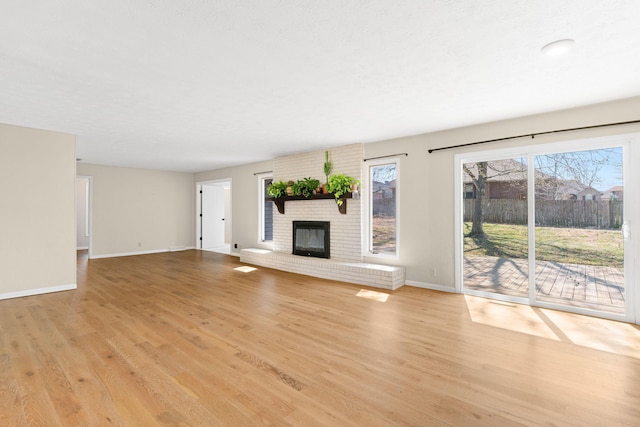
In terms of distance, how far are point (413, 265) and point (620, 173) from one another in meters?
2.69

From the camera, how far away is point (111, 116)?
386cm

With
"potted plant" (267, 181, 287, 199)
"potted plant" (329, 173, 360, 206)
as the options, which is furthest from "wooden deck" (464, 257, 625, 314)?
"potted plant" (267, 181, 287, 199)

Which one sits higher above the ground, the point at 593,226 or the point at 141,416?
the point at 593,226

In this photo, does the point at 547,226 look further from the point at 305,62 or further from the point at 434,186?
the point at 305,62

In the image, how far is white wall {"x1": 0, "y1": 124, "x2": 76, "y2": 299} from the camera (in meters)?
4.13

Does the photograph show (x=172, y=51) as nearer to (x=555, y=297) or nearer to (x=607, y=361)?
(x=607, y=361)

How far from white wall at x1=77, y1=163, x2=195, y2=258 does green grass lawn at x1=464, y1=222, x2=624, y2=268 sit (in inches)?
314

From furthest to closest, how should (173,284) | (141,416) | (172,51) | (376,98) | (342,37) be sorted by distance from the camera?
(173,284) → (376,98) → (172,51) → (342,37) → (141,416)

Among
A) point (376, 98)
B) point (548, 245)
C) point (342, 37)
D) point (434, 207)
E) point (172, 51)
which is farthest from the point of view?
point (434, 207)

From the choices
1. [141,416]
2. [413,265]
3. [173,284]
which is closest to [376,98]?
[413,265]

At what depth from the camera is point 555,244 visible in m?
Answer: 3.74

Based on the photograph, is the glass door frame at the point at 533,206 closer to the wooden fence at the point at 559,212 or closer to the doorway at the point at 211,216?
the wooden fence at the point at 559,212

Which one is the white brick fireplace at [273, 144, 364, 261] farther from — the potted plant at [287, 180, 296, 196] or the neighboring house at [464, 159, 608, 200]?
the neighboring house at [464, 159, 608, 200]

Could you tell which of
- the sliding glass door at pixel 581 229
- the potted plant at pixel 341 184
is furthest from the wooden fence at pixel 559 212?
the potted plant at pixel 341 184
